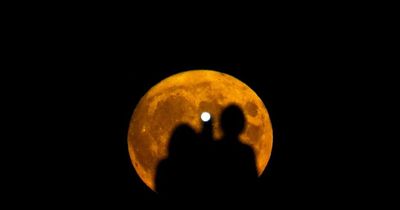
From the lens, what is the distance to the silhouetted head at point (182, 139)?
3465 mm

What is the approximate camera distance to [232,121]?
3525 mm

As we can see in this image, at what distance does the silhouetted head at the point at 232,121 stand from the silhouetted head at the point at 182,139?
0.34 metres

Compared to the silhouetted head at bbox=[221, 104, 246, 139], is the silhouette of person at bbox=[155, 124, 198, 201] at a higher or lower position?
lower

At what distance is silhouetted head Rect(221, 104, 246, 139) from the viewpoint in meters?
3.50

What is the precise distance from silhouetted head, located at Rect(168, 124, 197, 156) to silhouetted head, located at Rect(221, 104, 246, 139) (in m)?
0.34

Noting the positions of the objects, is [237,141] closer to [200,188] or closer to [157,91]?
[200,188]

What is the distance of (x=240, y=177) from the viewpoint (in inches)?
144

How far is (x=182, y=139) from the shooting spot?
11.4 ft

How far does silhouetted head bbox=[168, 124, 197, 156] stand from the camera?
3.46m

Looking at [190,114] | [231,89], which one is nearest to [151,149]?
[190,114]

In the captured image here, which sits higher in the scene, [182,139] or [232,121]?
[232,121]

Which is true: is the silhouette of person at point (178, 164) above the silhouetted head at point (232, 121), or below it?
below

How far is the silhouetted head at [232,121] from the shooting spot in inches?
138

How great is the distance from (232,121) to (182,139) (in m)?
0.56
